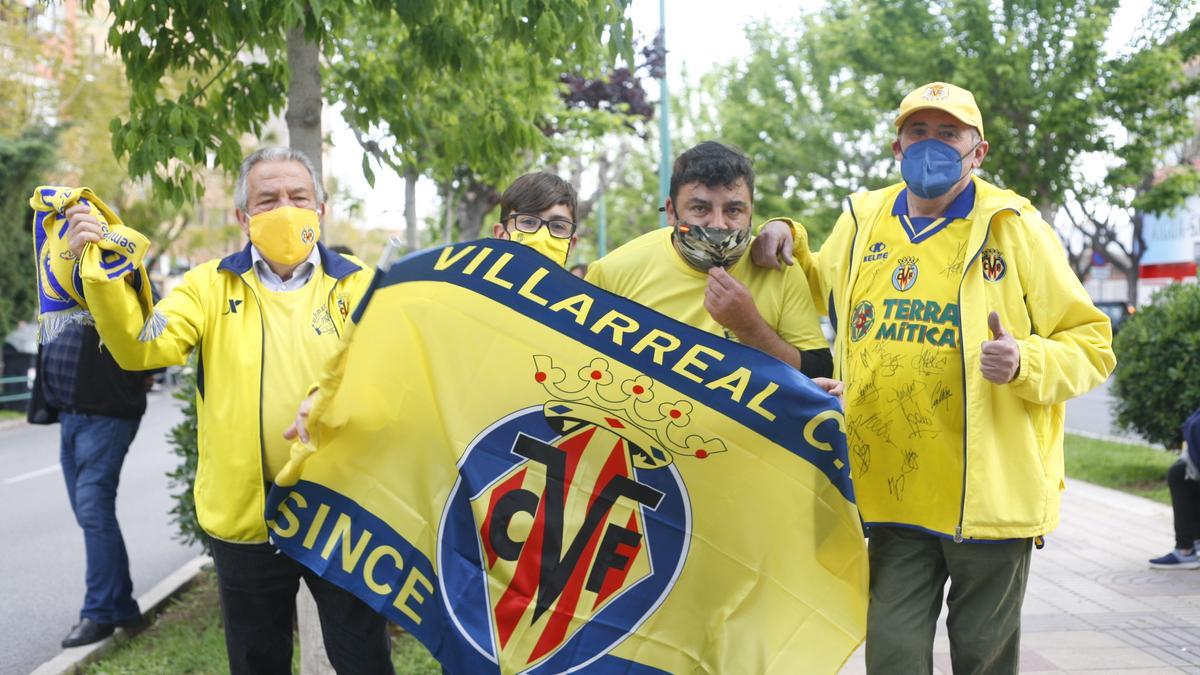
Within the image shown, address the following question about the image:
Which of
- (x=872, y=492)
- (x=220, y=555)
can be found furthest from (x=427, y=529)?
(x=872, y=492)

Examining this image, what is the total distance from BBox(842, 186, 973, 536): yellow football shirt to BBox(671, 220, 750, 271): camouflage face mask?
454 millimetres

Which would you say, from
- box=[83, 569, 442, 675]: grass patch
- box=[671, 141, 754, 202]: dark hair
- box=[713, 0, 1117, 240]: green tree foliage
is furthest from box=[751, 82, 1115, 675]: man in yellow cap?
box=[713, 0, 1117, 240]: green tree foliage

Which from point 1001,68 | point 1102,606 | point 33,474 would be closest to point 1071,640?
point 1102,606

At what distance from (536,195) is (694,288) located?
934 mm

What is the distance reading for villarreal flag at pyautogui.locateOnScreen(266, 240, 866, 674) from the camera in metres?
3.07

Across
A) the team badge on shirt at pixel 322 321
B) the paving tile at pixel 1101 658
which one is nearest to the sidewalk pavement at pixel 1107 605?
the paving tile at pixel 1101 658

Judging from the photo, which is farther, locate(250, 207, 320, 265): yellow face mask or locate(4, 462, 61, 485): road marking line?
locate(4, 462, 61, 485): road marking line

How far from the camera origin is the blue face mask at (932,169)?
343 cm

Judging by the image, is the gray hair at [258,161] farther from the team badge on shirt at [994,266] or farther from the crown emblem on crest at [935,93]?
the team badge on shirt at [994,266]

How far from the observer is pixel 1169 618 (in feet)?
20.5

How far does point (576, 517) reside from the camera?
10.3ft

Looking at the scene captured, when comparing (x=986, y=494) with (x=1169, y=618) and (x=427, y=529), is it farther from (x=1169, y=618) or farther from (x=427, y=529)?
(x=1169, y=618)

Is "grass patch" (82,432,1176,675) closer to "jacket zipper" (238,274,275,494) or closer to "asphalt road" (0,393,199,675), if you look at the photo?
"asphalt road" (0,393,199,675)

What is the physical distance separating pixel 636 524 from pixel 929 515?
2.96 ft
